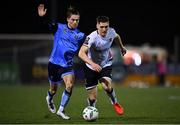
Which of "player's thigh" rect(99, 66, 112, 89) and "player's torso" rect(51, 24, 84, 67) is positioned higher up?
"player's torso" rect(51, 24, 84, 67)

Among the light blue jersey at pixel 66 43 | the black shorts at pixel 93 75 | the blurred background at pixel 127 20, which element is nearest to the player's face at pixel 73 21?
the light blue jersey at pixel 66 43

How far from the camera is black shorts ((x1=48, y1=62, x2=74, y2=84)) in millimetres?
13750

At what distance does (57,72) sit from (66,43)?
687mm

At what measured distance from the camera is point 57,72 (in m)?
13.9

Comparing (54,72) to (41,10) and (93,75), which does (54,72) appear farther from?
(41,10)

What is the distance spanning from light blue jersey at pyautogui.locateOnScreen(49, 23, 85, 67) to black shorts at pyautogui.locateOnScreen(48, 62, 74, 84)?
100 millimetres

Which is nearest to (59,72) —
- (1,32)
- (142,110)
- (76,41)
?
(76,41)

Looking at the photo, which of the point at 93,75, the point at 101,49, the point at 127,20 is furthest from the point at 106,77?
the point at 127,20

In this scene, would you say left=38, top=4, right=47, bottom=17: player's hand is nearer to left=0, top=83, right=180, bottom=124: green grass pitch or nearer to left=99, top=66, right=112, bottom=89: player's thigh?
left=99, top=66, right=112, bottom=89: player's thigh

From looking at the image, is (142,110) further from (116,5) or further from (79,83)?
(116,5)

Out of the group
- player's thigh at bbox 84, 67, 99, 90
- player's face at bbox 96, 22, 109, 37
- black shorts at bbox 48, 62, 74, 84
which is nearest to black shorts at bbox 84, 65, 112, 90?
player's thigh at bbox 84, 67, 99, 90

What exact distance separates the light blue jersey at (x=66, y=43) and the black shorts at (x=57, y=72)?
100 millimetres

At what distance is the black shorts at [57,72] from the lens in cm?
1375

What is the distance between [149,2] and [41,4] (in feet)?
129
